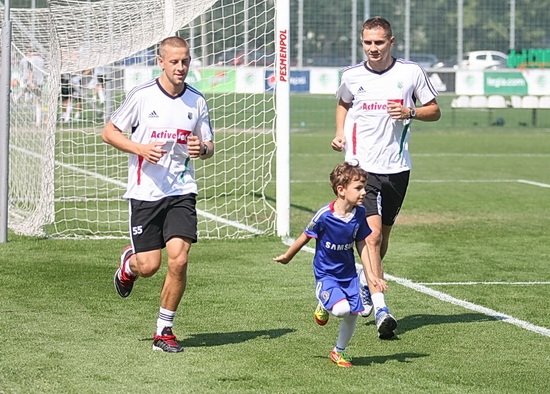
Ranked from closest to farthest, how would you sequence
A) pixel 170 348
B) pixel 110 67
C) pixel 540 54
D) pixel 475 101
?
pixel 170 348 → pixel 110 67 → pixel 475 101 → pixel 540 54

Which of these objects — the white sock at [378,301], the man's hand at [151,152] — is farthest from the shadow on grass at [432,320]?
the man's hand at [151,152]

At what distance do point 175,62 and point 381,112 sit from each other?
1.88 m

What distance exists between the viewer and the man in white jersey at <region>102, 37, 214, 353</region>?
24.2 ft

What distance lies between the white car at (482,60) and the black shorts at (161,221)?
3101 centimetres

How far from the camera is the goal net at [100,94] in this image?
43.1 ft

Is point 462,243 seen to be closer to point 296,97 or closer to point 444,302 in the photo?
point 444,302

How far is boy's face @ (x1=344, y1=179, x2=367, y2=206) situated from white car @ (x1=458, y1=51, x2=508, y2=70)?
31.2 metres

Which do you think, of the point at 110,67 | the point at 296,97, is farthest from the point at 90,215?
the point at 296,97

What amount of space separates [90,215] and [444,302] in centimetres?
667

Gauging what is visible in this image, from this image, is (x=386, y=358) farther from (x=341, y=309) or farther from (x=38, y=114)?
(x=38, y=114)

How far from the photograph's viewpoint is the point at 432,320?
333 inches

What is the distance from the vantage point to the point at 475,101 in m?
35.4

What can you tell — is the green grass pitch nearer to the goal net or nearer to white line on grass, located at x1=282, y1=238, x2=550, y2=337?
white line on grass, located at x1=282, y1=238, x2=550, y2=337

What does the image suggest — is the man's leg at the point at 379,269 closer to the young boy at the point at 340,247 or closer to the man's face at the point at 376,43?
the young boy at the point at 340,247
